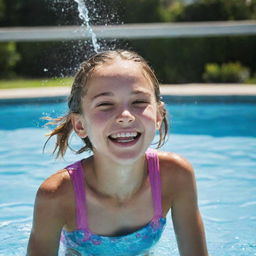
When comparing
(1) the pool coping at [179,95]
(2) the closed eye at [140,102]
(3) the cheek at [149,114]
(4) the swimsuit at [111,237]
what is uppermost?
(2) the closed eye at [140,102]

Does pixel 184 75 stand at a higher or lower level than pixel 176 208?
lower

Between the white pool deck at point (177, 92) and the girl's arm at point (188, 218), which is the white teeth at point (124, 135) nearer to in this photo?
the girl's arm at point (188, 218)

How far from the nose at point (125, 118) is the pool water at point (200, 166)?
149cm

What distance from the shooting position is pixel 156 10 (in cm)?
1831

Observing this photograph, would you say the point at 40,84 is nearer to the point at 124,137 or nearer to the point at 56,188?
the point at 56,188

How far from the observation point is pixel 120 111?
7.95 feet

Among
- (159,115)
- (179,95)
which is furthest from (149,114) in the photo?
(179,95)

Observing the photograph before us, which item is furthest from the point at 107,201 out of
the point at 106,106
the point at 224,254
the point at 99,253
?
the point at 224,254

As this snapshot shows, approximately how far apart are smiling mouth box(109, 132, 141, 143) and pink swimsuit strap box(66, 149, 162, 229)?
417 mm

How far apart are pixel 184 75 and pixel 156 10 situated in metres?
4.89

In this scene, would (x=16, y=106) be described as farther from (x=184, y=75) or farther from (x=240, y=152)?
(x=184, y=75)

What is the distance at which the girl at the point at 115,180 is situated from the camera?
8.04 feet

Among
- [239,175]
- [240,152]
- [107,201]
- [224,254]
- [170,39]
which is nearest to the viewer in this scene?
[107,201]

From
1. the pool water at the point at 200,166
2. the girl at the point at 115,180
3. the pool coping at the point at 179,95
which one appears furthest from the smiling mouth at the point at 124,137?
the pool coping at the point at 179,95
